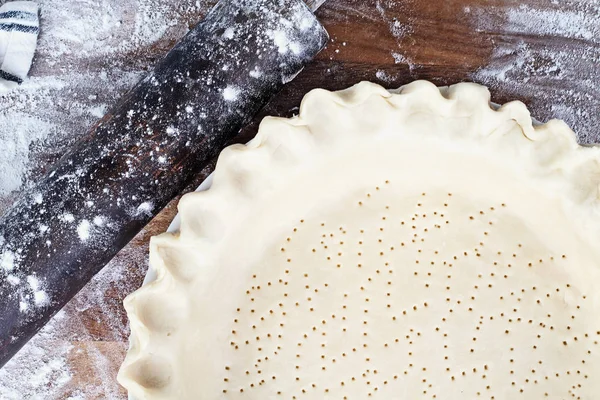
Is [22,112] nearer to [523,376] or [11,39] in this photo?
[11,39]

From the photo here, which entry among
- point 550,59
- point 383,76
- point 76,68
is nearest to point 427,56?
point 383,76

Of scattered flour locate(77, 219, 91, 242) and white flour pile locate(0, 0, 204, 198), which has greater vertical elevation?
white flour pile locate(0, 0, 204, 198)

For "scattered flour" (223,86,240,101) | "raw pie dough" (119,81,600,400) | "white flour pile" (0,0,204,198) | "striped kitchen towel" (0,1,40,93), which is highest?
"striped kitchen towel" (0,1,40,93)

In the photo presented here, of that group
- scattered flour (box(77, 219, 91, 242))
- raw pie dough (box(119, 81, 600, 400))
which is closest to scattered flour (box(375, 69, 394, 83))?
raw pie dough (box(119, 81, 600, 400))

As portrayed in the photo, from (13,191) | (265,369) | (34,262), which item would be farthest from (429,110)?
(13,191)

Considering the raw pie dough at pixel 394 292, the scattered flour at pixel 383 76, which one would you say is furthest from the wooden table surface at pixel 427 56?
the raw pie dough at pixel 394 292

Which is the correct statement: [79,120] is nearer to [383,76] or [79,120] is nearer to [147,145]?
[147,145]

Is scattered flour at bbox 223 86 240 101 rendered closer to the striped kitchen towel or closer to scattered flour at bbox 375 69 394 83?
scattered flour at bbox 375 69 394 83
